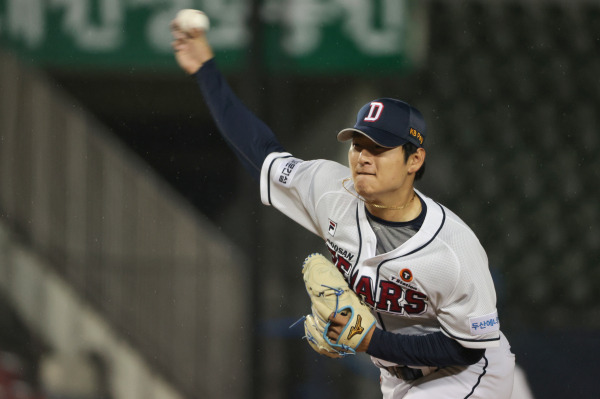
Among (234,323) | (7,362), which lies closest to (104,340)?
(7,362)

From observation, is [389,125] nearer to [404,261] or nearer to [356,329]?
[404,261]

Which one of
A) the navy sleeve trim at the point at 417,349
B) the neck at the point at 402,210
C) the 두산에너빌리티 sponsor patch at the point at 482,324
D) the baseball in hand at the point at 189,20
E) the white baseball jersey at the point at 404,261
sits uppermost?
the baseball in hand at the point at 189,20

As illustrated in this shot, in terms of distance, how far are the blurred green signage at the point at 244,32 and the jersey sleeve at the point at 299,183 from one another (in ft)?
2.31

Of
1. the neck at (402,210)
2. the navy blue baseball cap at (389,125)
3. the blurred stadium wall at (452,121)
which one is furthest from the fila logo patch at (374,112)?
the blurred stadium wall at (452,121)

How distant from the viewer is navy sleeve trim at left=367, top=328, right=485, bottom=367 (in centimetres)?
130

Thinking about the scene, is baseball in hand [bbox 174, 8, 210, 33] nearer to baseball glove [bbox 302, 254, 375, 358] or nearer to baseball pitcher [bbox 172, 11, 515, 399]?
baseball pitcher [bbox 172, 11, 515, 399]

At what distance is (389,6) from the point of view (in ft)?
7.27

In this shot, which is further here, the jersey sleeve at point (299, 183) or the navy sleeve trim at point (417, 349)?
the jersey sleeve at point (299, 183)

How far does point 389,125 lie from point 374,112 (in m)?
0.04

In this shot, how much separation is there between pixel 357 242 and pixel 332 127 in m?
0.92

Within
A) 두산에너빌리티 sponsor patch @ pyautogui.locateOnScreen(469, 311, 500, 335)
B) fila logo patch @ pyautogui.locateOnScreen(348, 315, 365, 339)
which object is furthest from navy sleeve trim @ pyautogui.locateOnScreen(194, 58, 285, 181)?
두산에너빌리티 sponsor patch @ pyautogui.locateOnScreen(469, 311, 500, 335)

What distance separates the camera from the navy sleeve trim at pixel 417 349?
1.30 meters

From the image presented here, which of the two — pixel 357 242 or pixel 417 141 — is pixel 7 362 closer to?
pixel 357 242

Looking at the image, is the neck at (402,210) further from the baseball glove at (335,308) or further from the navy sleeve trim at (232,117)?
the navy sleeve trim at (232,117)
